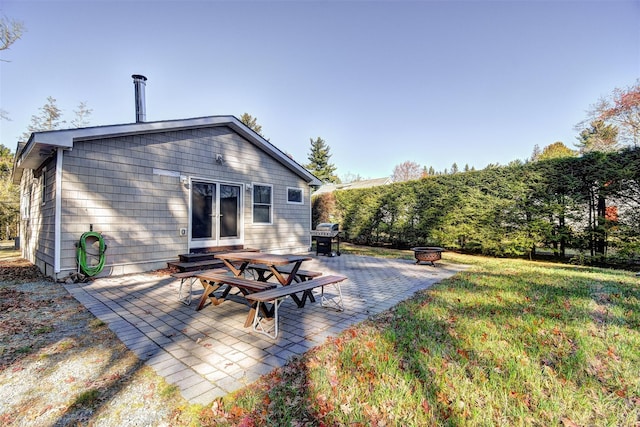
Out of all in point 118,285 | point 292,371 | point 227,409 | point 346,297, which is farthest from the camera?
point 118,285

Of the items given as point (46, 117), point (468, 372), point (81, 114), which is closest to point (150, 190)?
point (468, 372)

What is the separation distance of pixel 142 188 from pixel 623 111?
29.4 metres

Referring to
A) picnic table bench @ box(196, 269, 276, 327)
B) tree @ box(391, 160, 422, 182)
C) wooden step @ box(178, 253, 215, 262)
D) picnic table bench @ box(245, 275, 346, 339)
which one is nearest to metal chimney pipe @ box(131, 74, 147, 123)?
wooden step @ box(178, 253, 215, 262)

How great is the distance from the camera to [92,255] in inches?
247

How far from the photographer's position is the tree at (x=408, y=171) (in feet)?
164

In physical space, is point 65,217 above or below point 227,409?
above

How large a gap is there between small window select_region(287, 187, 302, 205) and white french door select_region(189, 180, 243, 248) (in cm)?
210

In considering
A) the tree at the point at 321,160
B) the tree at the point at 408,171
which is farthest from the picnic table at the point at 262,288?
the tree at the point at 408,171

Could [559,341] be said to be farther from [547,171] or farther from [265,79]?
[265,79]

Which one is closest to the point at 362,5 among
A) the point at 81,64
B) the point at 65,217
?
the point at 65,217

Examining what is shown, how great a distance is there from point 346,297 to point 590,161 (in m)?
8.45

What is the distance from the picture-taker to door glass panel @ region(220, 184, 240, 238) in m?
8.62

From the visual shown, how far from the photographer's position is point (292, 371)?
2.53m

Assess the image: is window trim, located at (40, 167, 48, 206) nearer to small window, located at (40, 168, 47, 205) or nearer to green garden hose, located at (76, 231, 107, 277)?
small window, located at (40, 168, 47, 205)
